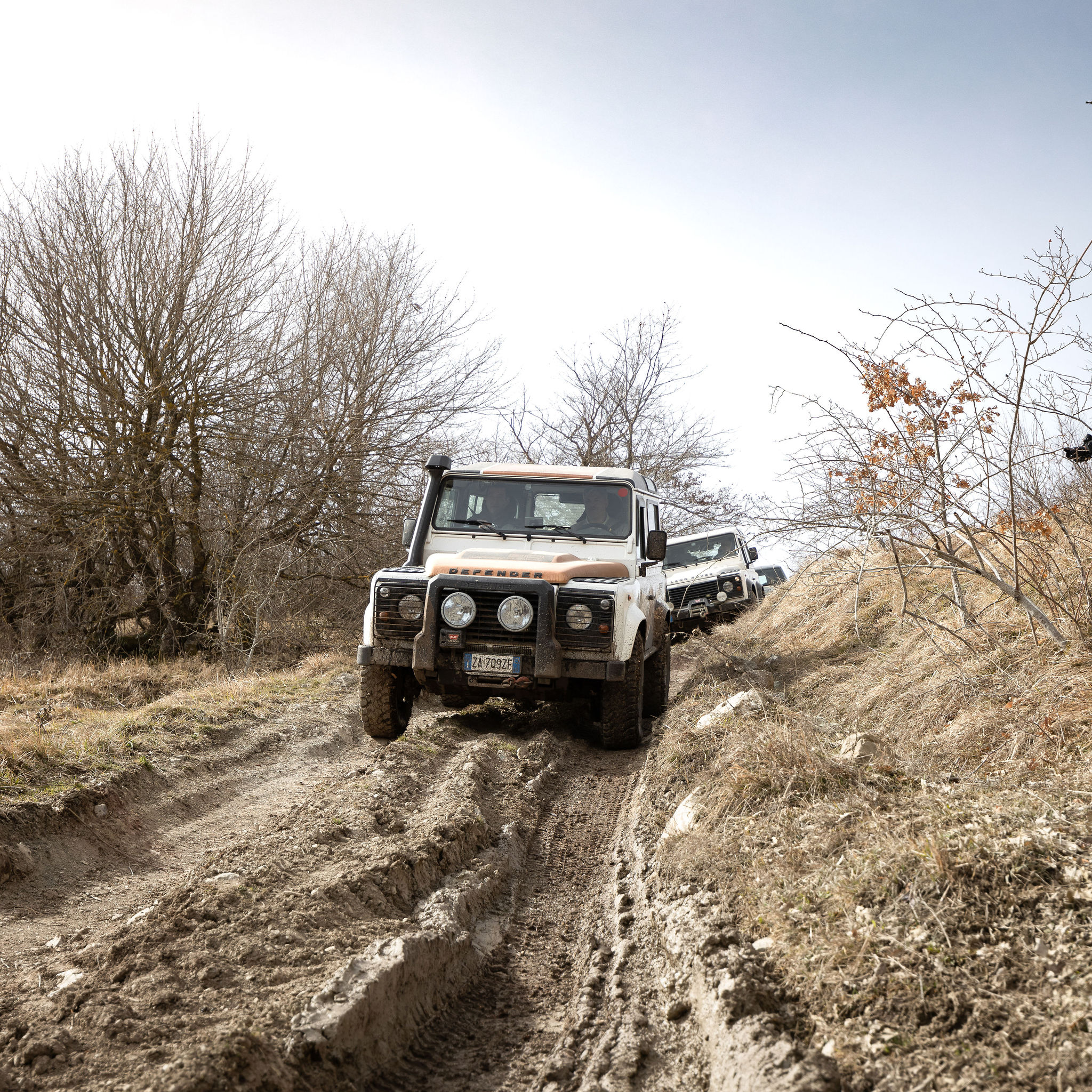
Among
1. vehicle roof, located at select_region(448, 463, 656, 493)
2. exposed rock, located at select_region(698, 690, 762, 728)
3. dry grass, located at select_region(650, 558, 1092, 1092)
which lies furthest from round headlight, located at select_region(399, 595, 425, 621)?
exposed rock, located at select_region(698, 690, 762, 728)

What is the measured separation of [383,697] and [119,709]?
320 cm

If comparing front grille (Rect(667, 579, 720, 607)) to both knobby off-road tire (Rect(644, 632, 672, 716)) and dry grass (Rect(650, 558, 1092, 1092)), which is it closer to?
knobby off-road tire (Rect(644, 632, 672, 716))

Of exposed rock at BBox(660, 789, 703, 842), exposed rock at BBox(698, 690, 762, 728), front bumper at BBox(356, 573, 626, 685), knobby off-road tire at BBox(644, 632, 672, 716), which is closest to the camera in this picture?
exposed rock at BBox(660, 789, 703, 842)

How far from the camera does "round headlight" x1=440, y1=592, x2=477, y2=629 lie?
635 cm

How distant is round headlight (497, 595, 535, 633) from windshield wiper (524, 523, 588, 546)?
121 cm

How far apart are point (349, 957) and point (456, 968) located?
45 cm

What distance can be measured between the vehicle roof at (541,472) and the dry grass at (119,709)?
9.51ft

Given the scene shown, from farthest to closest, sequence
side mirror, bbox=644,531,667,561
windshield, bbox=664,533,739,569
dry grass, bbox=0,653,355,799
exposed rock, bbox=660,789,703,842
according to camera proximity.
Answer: windshield, bbox=664,533,739,569 < side mirror, bbox=644,531,667,561 < dry grass, bbox=0,653,355,799 < exposed rock, bbox=660,789,703,842

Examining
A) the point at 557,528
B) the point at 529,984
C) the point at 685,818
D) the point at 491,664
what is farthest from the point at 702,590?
the point at 529,984

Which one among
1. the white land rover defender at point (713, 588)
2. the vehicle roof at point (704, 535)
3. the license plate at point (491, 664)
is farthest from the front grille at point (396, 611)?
the vehicle roof at point (704, 535)

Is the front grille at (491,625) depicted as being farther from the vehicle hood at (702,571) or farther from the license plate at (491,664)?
the vehicle hood at (702,571)

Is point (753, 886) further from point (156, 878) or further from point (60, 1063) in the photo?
point (156, 878)

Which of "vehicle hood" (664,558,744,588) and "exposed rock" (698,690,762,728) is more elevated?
"vehicle hood" (664,558,744,588)

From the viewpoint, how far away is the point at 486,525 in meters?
7.47
